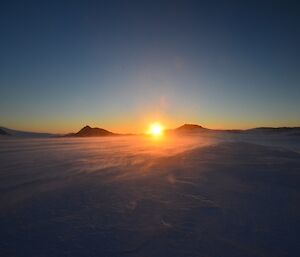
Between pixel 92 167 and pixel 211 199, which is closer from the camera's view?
pixel 211 199

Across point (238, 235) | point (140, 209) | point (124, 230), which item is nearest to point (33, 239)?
point (124, 230)

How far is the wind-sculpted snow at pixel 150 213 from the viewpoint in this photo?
2691mm

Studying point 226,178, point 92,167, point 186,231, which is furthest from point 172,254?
point 92,167

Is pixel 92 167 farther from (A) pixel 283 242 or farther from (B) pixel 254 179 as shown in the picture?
(A) pixel 283 242

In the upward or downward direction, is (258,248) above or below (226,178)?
below

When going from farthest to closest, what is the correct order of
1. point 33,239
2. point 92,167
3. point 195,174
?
point 92,167 < point 195,174 < point 33,239

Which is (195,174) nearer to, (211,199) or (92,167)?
(211,199)

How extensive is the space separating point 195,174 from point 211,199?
5.35ft

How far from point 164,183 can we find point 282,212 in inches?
75.1

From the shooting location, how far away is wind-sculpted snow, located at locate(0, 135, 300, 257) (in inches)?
106

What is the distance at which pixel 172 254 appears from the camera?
2.58m

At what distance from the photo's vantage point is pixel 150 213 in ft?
11.5

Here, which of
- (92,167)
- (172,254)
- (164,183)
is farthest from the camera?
(92,167)

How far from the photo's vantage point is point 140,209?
3623 millimetres
